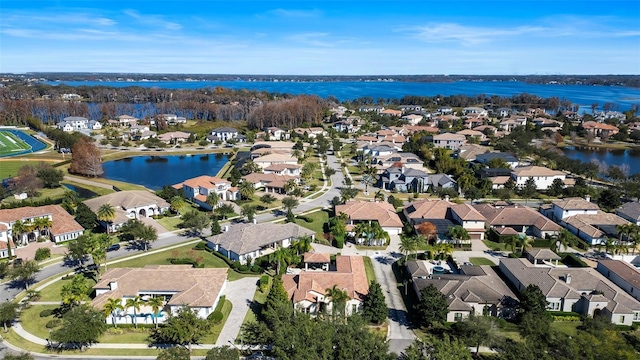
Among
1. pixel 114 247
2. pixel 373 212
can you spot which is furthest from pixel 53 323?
pixel 373 212

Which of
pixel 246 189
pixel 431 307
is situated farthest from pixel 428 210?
pixel 246 189

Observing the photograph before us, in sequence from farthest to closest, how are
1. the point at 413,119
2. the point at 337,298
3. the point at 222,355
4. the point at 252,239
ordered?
the point at 413,119
the point at 252,239
the point at 337,298
the point at 222,355

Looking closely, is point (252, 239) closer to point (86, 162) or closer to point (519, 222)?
point (519, 222)

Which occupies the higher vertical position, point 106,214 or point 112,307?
point 106,214

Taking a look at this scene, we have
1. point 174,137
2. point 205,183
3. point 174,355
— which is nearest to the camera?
point 174,355

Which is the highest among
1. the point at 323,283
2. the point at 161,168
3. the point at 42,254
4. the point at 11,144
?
the point at 11,144

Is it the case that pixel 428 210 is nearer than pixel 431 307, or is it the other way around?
pixel 431 307
